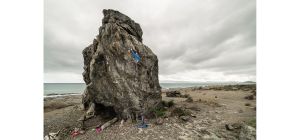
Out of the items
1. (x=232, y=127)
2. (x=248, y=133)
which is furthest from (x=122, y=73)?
(x=248, y=133)

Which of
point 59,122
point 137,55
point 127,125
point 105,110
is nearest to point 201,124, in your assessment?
point 127,125

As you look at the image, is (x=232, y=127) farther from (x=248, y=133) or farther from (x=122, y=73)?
(x=122, y=73)

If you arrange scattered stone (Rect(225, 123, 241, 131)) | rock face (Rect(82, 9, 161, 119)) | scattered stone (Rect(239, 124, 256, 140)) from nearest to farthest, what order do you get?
scattered stone (Rect(239, 124, 256, 140)), scattered stone (Rect(225, 123, 241, 131)), rock face (Rect(82, 9, 161, 119))

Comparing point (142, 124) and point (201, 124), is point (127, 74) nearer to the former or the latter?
point (142, 124)

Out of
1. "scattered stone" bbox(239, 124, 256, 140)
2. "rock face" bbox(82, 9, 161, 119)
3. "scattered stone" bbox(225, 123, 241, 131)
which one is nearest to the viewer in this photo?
"scattered stone" bbox(239, 124, 256, 140)

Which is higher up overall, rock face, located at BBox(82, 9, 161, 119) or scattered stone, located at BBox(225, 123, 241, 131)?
rock face, located at BBox(82, 9, 161, 119)

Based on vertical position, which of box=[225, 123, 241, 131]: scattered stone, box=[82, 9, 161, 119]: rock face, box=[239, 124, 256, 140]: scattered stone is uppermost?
box=[82, 9, 161, 119]: rock face

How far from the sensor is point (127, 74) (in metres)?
13.1

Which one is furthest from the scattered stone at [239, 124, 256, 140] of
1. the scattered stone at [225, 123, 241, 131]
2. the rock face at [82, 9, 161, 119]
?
the rock face at [82, 9, 161, 119]

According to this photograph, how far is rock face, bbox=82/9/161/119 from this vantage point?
512 inches

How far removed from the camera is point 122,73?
13.1 meters

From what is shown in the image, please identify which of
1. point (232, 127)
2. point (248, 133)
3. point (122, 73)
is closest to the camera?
point (248, 133)

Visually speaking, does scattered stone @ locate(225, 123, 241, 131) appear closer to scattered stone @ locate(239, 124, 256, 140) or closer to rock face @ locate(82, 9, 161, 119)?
scattered stone @ locate(239, 124, 256, 140)

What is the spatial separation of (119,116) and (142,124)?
2764 mm
